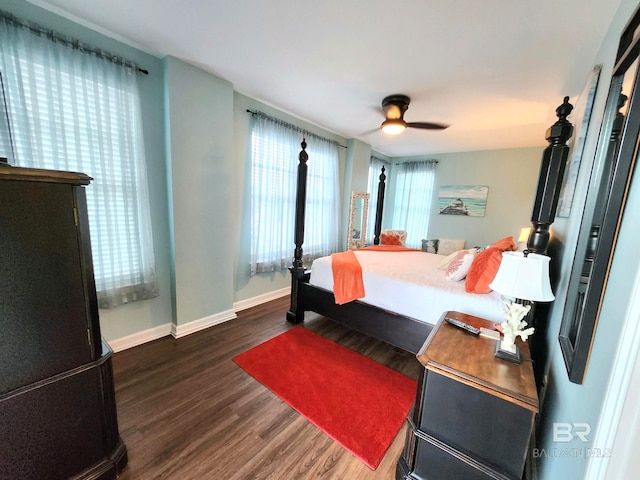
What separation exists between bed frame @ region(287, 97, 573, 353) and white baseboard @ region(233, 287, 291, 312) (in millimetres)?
672

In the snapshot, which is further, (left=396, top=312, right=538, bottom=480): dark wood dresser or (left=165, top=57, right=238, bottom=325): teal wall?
(left=165, top=57, right=238, bottom=325): teal wall

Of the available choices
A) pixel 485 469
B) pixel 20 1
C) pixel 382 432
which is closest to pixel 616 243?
pixel 485 469

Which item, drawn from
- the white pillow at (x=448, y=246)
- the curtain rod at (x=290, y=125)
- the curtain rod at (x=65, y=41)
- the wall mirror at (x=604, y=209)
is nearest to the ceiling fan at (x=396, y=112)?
the curtain rod at (x=290, y=125)

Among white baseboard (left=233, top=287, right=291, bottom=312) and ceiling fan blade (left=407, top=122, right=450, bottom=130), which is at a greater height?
ceiling fan blade (left=407, top=122, right=450, bottom=130)

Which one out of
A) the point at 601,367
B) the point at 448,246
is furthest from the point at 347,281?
the point at 448,246

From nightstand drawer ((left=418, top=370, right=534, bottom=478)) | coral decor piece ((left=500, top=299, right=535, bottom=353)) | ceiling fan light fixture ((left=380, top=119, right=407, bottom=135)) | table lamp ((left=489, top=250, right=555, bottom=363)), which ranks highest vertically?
ceiling fan light fixture ((left=380, top=119, right=407, bottom=135))

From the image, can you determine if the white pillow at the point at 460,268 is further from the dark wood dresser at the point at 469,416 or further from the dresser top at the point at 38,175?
the dresser top at the point at 38,175

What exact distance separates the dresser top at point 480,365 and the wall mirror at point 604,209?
0.80 feet

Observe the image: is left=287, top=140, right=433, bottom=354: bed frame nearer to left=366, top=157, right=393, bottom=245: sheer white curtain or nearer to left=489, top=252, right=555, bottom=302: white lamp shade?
left=489, top=252, right=555, bottom=302: white lamp shade

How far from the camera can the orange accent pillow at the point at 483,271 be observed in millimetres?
1936

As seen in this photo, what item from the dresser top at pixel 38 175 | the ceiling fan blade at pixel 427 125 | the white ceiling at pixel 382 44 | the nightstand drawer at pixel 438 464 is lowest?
the nightstand drawer at pixel 438 464

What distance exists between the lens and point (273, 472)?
1.32m

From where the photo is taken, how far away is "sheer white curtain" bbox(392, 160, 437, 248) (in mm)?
5316

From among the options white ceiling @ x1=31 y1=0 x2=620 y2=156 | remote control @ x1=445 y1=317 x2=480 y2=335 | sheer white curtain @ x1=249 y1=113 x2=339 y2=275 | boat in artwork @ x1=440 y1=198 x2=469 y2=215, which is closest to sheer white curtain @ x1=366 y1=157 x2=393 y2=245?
sheer white curtain @ x1=249 y1=113 x2=339 y2=275
